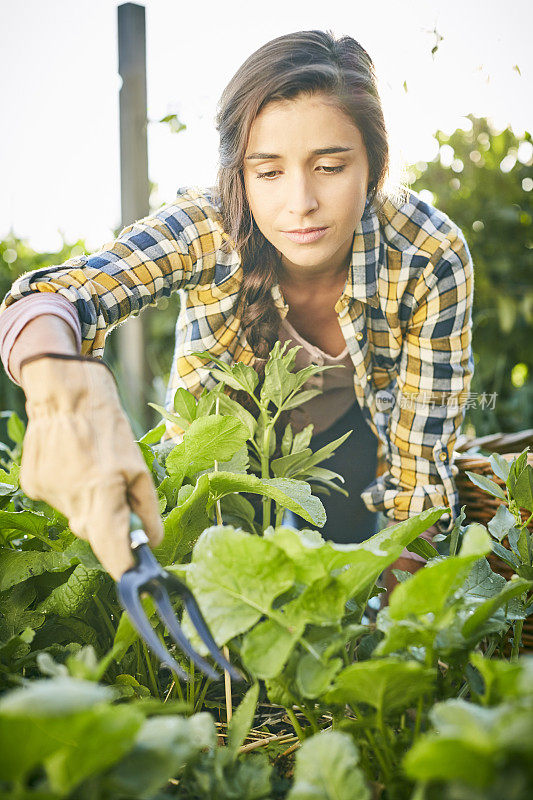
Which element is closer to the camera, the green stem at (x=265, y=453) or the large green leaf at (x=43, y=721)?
the large green leaf at (x=43, y=721)

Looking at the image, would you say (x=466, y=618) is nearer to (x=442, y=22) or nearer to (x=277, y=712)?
(x=277, y=712)

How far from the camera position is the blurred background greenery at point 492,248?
186 centimetres

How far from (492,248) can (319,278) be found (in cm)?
121

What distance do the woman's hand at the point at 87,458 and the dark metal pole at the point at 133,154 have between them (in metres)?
0.75

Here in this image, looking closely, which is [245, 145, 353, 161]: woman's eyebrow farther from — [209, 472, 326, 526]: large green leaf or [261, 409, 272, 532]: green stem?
[209, 472, 326, 526]: large green leaf

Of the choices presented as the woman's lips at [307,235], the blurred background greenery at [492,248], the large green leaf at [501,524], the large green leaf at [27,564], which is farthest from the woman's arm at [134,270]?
the blurred background greenery at [492,248]

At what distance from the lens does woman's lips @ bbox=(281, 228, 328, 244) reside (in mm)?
815

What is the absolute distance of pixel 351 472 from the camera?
1065mm

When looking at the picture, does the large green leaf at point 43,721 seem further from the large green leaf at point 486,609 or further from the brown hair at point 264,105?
the brown hair at point 264,105

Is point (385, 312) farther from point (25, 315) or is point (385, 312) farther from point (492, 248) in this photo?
point (492, 248)

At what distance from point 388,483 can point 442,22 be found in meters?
0.72

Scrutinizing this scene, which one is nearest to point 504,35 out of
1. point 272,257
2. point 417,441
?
point 272,257

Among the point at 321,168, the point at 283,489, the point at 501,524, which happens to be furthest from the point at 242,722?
the point at 321,168

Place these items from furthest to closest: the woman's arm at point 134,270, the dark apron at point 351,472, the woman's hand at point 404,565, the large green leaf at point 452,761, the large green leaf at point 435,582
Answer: the dark apron at point 351,472 → the woman's hand at point 404,565 → the woman's arm at point 134,270 → the large green leaf at point 435,582 → the large green leaf at point 452,761
